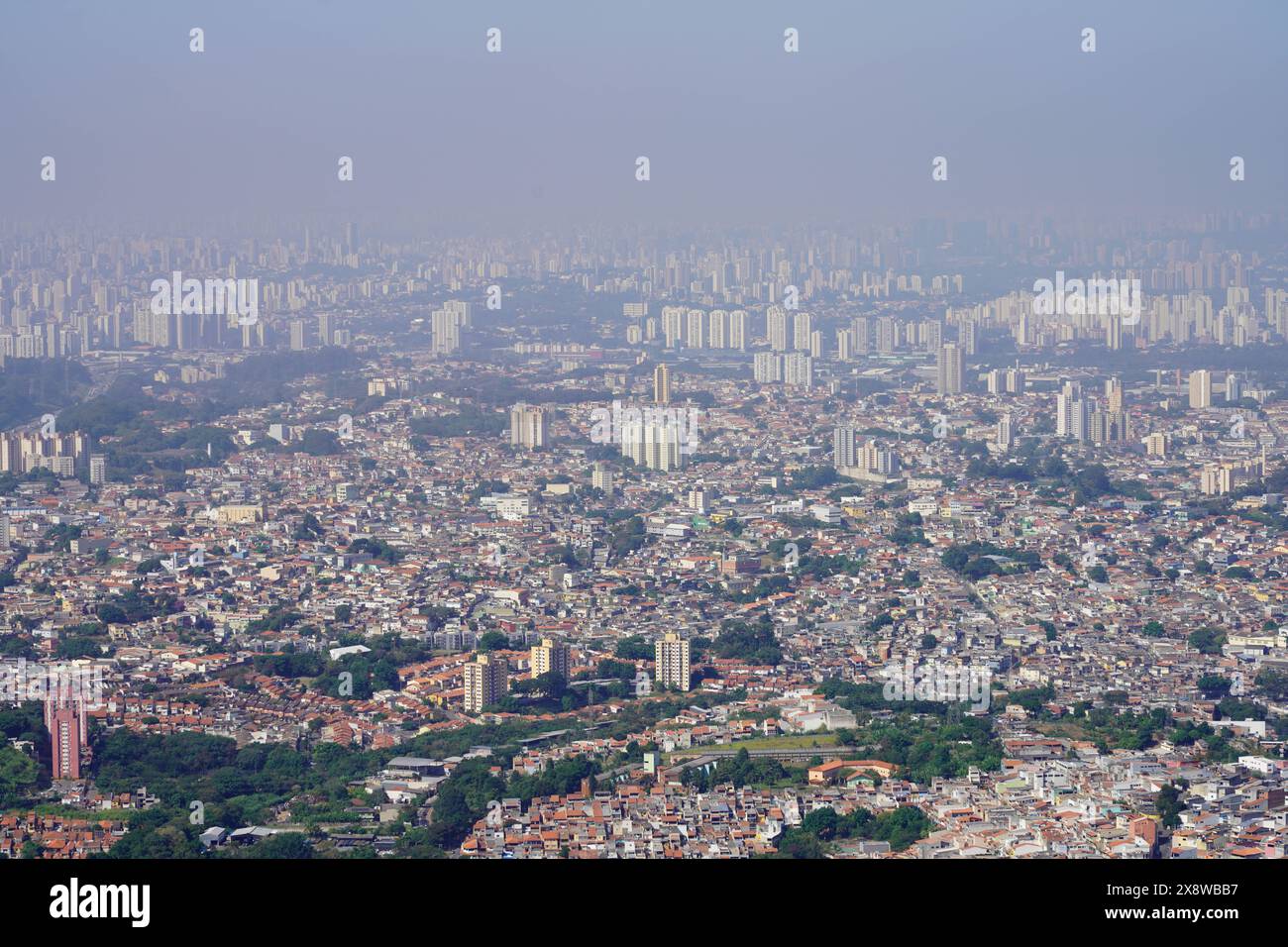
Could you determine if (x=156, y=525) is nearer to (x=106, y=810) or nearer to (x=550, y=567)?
(x=550, y=567)

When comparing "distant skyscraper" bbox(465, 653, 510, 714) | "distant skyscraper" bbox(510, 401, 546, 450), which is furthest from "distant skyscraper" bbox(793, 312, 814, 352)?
"distant skyscraper" bbox(465, 653, 510, 714)

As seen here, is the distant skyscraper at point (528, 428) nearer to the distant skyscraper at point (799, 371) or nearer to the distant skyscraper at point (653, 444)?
the distant skyscraper at point (653, 444)

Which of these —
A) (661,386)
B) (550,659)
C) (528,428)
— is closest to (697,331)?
(661,386)

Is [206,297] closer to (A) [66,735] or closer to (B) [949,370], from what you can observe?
(B) [949,370]

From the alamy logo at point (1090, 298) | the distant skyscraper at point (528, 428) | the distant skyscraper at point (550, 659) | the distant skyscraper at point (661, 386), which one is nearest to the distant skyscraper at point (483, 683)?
the distant skyscraper at point (550, 659)

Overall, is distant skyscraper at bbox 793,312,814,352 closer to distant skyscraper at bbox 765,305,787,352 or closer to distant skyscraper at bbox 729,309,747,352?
distant skyscraper at bbox 765,305,787,352

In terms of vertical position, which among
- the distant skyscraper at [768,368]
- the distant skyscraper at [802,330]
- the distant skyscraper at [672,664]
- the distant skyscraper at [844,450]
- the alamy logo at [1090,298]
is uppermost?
the alamy logo at [1090,298]

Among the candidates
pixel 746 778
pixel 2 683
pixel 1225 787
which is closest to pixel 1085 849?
pixel 1225 787
